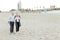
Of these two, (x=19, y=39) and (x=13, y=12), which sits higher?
(x=13, y=12)

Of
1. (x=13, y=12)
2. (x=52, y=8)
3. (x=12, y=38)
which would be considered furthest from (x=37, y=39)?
(x=52, y=8)

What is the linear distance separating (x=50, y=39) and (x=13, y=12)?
12.5ft

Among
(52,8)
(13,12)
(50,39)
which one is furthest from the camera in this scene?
(52,8)

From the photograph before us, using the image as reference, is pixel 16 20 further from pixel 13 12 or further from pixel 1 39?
pixel 1 39

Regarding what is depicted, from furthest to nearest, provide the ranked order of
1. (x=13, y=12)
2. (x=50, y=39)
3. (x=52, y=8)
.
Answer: (x=52, y=8)
(x=13, y=12)
(x=50, y=39)

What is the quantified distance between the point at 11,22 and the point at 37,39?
135 inches

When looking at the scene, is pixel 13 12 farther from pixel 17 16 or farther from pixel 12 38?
pixel 12 38

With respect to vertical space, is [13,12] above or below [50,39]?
above

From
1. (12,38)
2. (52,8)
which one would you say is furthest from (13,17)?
(52,8)

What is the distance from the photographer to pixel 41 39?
47.2ft

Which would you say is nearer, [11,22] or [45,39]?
[45,39]

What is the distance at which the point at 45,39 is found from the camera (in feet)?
46.9

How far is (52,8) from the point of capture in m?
103

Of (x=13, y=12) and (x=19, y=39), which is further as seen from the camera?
(x=13, y=12)
